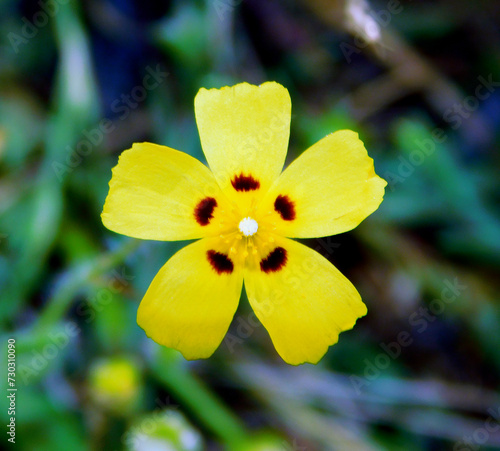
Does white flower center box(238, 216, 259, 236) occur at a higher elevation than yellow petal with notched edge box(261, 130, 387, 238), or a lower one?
lower

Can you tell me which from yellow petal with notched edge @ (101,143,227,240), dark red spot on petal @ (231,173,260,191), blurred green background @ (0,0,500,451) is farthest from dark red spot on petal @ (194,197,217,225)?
blurred green background @ (0,0,500,451)

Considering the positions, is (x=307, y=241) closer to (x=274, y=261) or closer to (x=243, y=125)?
(x=274, y=261)

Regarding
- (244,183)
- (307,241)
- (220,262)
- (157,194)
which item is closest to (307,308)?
(220,262)

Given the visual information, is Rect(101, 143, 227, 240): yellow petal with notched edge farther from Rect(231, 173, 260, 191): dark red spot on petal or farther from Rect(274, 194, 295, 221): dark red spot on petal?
Rect(274, 194, 295, 221): dark red spot on petal

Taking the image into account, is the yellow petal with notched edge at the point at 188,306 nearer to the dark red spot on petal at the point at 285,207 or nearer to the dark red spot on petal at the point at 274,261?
the dark red spot on petal at the point at 274,261

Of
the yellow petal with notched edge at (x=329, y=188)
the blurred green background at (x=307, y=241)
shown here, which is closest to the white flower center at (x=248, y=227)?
the yellow petal with notched edge at (x=329, y=188)
